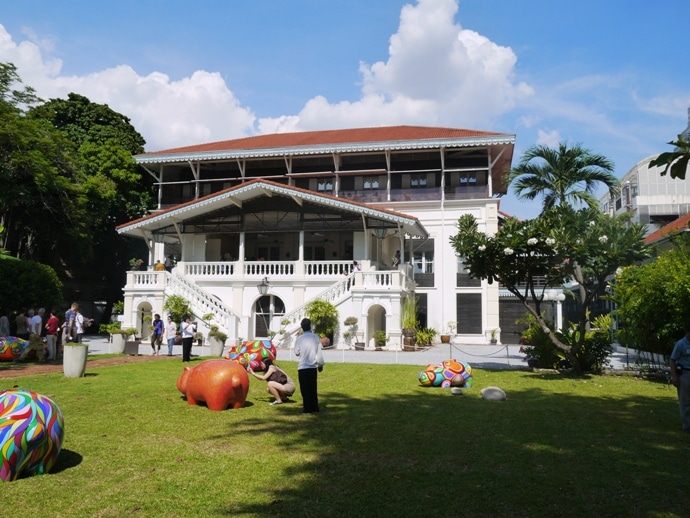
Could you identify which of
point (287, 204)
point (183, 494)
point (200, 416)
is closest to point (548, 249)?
point (200, 416)

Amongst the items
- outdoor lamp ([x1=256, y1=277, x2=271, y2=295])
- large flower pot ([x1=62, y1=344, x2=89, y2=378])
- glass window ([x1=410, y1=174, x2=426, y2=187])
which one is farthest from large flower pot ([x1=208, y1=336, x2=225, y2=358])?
glass window ([x1=410, y1=174, x2=426, y2=187])

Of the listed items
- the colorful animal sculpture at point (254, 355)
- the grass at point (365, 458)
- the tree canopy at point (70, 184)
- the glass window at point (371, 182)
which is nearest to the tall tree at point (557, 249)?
the grass at point (365, 458)

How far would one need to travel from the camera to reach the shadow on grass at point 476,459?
4918mm

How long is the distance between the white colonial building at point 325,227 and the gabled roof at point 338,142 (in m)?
0.08

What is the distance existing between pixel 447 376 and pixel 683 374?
522cm

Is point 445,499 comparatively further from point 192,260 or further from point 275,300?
point 192,260

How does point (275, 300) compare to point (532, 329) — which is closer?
point (532, 329)

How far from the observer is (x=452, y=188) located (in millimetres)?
33750

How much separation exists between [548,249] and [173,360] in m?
11.9

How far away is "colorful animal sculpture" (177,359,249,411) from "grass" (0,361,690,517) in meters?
0.26

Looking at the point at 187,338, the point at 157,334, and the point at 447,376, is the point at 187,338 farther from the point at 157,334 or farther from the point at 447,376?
the point at 447,376

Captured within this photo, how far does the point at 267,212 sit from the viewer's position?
93.4ft

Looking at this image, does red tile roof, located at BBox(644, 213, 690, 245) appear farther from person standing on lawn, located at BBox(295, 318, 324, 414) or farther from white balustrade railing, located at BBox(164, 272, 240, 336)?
white balustrade railing, located at BBox(164, 272, 240, 336)

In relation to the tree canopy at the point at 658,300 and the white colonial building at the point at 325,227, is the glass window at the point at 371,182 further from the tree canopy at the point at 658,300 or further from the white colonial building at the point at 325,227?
the tree canopy at the point at 658,300
